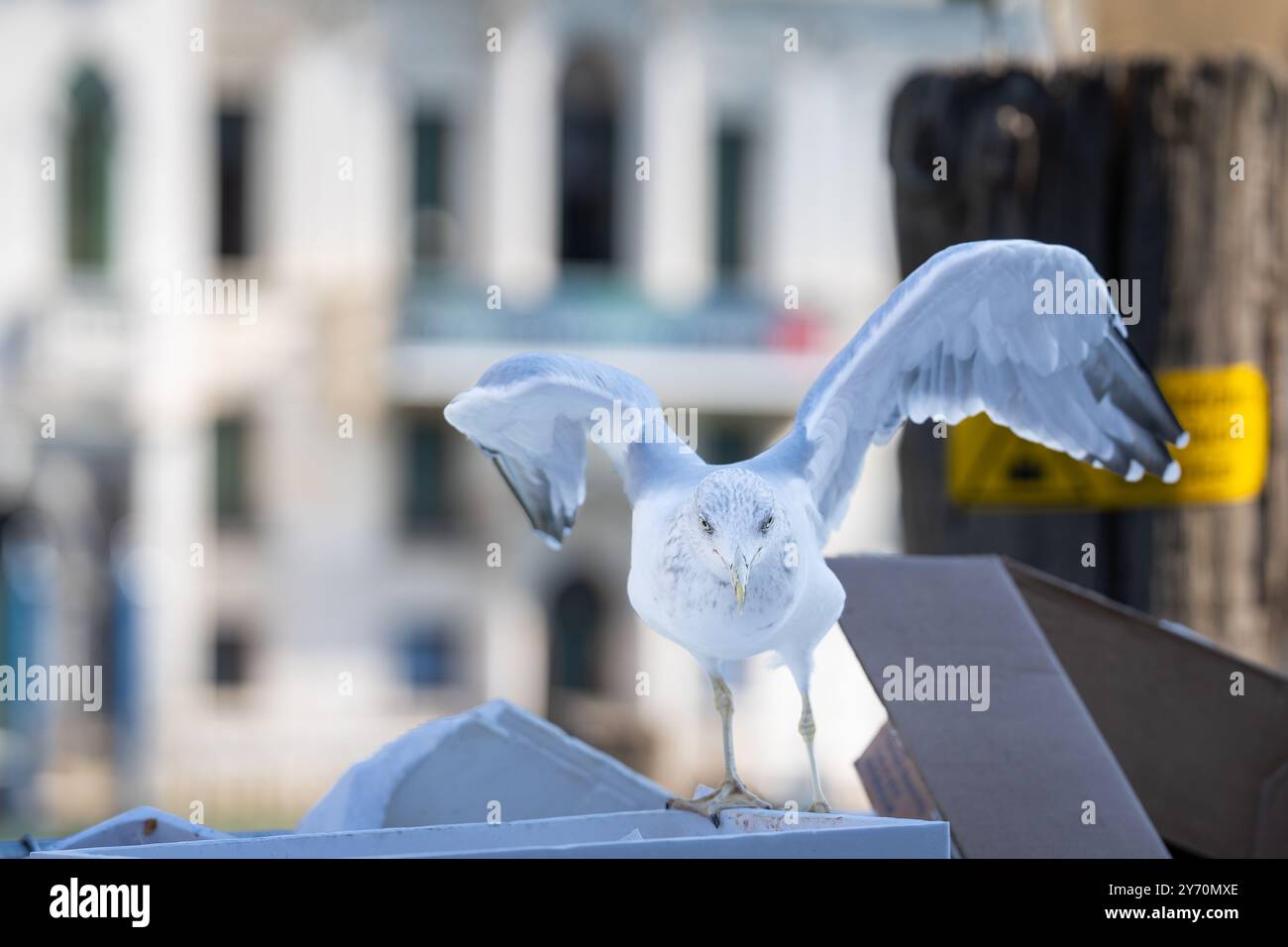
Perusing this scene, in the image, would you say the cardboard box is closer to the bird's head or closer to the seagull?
the seagull

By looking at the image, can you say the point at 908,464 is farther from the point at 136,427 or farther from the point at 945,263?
the point at 136,427

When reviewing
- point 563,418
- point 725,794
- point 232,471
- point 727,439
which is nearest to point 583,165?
point 727,439

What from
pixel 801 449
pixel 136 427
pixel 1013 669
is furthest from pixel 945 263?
pixel 136 427

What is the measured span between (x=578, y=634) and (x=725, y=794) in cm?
1322

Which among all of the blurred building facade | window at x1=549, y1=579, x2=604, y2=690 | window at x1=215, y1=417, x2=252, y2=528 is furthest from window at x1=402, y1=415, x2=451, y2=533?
window at x1=215, y1=417, x2=252, y2=528

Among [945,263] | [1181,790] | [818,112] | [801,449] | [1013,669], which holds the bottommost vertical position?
[1181,790]

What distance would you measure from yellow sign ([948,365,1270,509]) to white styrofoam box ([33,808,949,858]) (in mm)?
1661

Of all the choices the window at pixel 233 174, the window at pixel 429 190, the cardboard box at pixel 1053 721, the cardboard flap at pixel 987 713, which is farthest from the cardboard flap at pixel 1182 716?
the window at pixel 233 174

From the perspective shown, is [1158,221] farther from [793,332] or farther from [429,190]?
[429,190]

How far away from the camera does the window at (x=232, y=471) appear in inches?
616

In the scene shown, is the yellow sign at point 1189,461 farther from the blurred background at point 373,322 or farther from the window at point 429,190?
the window at point 429,190

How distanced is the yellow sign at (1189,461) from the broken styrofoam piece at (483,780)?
1509mm
